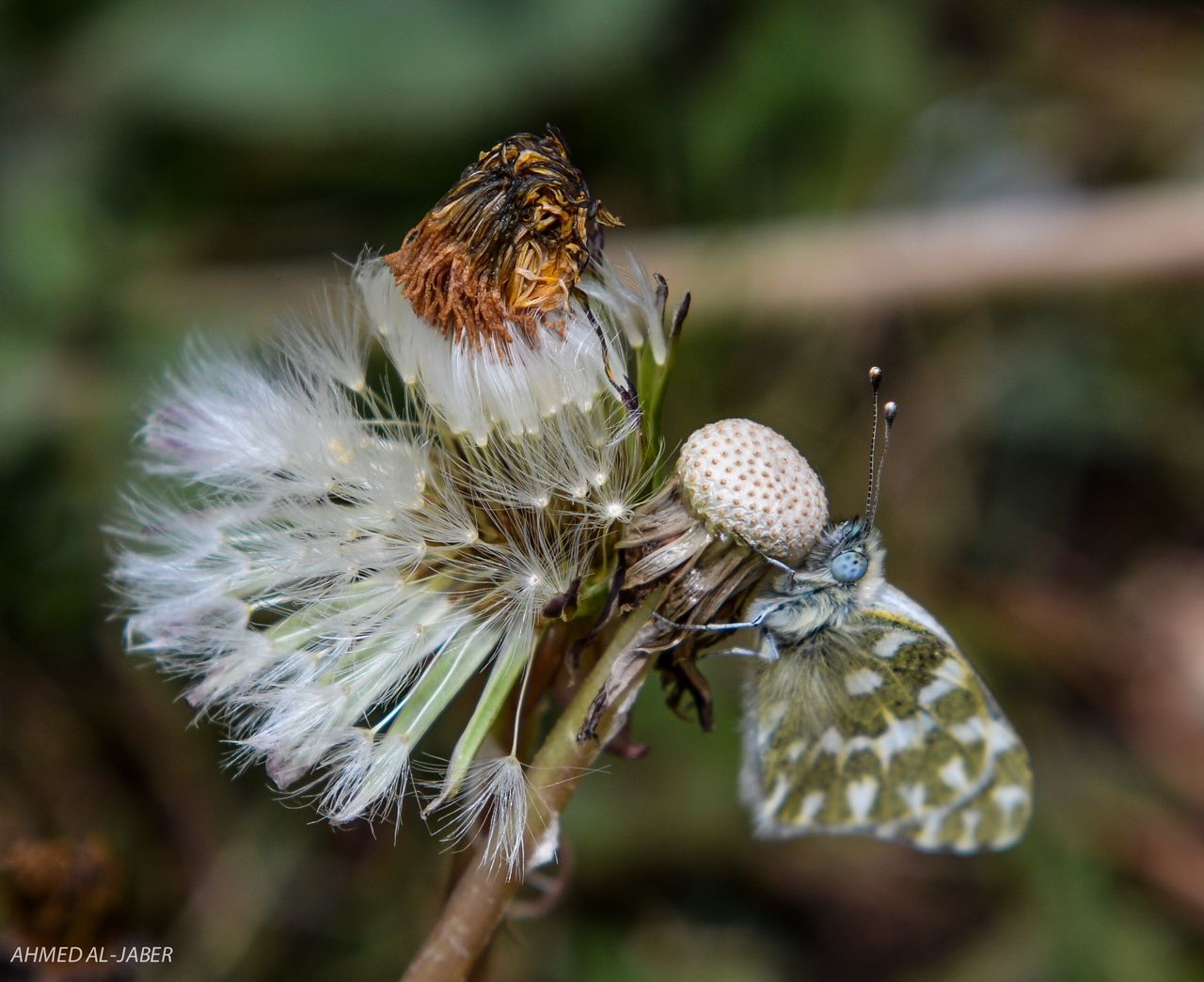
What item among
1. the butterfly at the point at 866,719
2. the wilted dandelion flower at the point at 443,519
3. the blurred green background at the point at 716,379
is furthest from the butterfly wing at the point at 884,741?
the blurred green background at the point at 716,379

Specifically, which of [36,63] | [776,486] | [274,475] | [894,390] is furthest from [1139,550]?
[36,63]

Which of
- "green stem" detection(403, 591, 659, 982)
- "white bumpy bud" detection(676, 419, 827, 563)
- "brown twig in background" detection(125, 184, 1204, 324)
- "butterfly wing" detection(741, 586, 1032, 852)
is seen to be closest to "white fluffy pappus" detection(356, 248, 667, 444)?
"white bumpy bud" detection(676, 419, 827, 563)

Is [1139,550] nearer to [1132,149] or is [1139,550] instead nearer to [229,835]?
[1132,149]

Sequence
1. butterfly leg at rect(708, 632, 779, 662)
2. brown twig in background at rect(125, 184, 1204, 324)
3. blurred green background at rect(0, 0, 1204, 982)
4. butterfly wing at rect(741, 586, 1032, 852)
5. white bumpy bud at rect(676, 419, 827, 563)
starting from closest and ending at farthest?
white bumpy bud at rect(676, 419, 827, 563)
butterfly leg at rect(708, 632, 779, 662)
butterfly wing at rect(741, 586, 1032, 852)
blurred green background at rect(0, 0, 1204, 982)
brown twig in background at rect(125, 184, 1204, 324)

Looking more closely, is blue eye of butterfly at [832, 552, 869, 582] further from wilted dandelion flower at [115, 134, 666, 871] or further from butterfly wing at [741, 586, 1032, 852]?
wilted dandelion flower at [115, 134, 666, 871]

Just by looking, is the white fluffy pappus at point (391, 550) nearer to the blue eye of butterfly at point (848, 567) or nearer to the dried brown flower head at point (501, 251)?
the dried brown flower head at point (501, 251)

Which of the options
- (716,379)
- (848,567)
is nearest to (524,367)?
(848,567)
